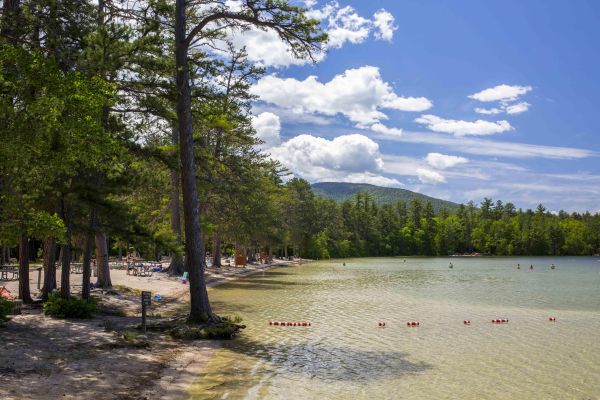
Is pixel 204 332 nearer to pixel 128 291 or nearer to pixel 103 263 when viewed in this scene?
pixel 103 263

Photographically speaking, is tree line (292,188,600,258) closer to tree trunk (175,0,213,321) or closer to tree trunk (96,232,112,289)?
tree trunk (96,232,112,289)

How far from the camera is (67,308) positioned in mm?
15266

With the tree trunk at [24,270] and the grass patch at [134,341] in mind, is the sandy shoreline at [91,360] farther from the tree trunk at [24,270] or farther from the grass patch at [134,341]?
the tree trunk at [24,270]

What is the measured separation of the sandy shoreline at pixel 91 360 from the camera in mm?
8336

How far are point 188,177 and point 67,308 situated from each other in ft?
17.7

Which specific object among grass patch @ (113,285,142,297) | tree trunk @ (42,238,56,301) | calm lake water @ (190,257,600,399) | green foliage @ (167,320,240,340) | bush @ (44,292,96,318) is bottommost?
calm lake water @ (190,257,600,399)

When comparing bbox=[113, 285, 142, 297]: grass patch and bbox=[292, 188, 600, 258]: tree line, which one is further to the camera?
bbox=[292, 188, 600, 258]: tree line

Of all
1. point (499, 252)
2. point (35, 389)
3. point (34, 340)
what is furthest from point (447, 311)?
point (499, 252)

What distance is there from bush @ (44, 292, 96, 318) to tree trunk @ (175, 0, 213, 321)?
333 centimetres

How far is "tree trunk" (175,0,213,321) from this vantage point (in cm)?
1530

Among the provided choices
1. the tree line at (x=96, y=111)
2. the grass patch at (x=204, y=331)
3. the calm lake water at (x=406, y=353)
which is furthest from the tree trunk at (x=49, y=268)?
the calm lake water at (x=406, y=353)

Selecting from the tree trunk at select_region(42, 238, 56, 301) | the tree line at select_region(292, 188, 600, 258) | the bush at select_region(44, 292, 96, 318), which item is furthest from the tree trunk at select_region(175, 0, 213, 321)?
the tree line at select_region(292, 188, 600, 258)

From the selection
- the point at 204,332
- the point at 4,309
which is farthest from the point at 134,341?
the point at 4,309

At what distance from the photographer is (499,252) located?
137 m
